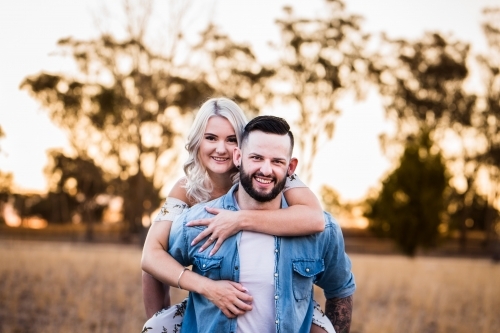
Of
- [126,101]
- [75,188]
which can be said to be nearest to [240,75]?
[126,101]

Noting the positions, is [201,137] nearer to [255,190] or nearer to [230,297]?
[255,190]

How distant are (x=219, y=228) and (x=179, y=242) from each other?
0.28 m

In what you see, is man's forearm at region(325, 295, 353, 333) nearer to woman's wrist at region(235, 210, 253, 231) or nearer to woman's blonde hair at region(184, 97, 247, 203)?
woman's wrist at region(235, 210, 253, 231)

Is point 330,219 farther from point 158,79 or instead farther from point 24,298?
point 158,79

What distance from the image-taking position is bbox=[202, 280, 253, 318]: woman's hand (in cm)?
271

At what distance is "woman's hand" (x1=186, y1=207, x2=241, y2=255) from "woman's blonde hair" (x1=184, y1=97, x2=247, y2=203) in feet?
2.71

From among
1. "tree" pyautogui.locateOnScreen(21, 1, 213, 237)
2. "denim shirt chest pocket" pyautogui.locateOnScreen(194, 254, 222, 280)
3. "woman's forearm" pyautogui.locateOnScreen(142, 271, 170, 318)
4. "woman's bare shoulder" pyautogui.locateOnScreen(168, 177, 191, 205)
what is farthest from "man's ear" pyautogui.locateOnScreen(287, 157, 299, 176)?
"tree" pyautogui.locateOnScreen(21, 1, 213, 237)

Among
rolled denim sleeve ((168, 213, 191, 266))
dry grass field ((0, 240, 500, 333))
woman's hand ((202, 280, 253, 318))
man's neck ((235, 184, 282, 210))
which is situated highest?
man's neck ((235, 184, 282, 210))

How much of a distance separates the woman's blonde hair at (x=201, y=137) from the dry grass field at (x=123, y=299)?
3528mm

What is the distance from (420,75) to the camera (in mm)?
27969

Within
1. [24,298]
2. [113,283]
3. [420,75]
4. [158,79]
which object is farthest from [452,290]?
[420,75]

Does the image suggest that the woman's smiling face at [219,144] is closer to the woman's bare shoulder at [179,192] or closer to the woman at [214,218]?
the woman at [214,218]

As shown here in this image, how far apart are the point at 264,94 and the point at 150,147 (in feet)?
16.3

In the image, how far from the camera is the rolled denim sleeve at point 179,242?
299 cm
